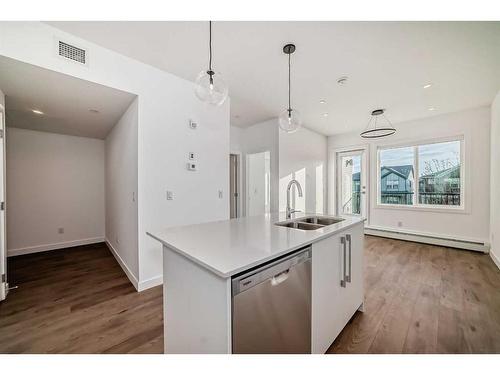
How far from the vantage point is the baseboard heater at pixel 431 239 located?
3.55 meters

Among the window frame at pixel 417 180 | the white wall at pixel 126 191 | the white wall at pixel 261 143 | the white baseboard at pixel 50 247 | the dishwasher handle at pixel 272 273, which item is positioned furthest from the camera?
the white wall at pixel 261 143

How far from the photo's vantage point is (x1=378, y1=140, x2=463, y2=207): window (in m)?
4.02

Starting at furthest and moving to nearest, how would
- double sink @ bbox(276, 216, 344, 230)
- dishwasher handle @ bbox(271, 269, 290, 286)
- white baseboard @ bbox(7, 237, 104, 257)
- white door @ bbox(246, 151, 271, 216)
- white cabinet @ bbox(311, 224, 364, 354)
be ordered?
white door @ bbox(246, 151, 271, 216), white baseboard @ bbox(7, 237, 104, 257), double sink @ bbox(276, 216, 344, 230), white cabinet @ bbox(311, 224, 364, 354), dishwasher handle @ bbox(271, 269, 290, 286)

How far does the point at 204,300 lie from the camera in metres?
0.90

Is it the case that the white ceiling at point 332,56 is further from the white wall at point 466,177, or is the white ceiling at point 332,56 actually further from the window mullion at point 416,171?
the window mullion at point 416,171

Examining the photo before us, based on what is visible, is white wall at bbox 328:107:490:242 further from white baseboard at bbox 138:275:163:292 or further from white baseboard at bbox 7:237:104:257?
white baseboard at bbox 7:237:104:257

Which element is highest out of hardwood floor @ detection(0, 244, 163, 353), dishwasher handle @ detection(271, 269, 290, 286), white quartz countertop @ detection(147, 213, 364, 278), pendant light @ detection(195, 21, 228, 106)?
pendant light @ detection(195, 21, 228, 106)

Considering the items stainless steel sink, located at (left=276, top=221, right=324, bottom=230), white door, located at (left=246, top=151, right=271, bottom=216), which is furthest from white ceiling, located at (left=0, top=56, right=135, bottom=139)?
white door, located at (left=246, top=151, right=271, bottom=216)

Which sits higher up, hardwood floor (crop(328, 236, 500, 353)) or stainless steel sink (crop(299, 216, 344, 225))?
stainless steel sink (crop(299, 216, 344, 225))

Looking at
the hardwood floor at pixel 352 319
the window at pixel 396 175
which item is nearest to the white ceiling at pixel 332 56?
the window at pixel 396 175

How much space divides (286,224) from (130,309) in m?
1.74

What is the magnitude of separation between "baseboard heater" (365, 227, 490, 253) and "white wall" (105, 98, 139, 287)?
16.7 feet

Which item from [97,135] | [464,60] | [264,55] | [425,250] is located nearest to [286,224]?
[264,55]

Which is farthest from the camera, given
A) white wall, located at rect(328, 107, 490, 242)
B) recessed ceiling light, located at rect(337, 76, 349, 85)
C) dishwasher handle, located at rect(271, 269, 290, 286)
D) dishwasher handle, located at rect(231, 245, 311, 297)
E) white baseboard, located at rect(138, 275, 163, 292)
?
white wall, located at rect(328, 107, 490, 242)
